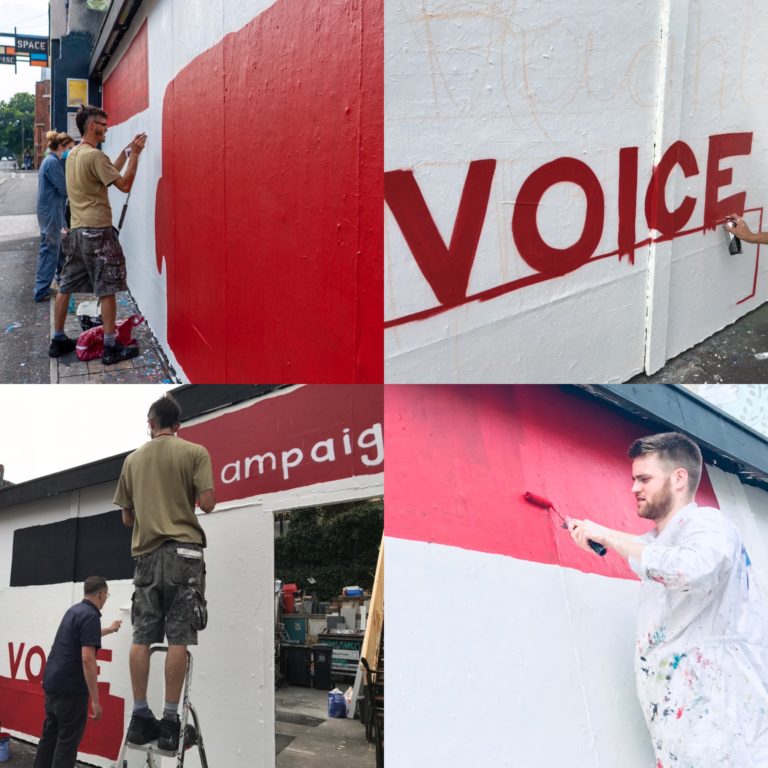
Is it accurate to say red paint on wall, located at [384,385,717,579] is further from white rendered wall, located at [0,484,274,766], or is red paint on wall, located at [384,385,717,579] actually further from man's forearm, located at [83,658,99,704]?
man's forearm, located at [83,658,99,704]

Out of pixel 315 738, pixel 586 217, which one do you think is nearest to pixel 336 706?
pixel 315 738

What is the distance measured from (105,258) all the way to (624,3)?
4055mm

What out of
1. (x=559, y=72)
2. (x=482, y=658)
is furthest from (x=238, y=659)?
(x=559, y=72)

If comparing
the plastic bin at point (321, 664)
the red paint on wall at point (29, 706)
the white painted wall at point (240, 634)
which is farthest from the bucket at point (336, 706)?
the red paint on wall at point (29, 706)

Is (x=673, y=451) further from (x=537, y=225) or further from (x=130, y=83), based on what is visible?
(x=130, y=83)

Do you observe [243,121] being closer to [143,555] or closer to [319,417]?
[319,417]

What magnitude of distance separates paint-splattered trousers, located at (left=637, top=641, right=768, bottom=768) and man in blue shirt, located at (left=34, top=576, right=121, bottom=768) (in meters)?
3.11

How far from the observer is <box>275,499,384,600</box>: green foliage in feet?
14.1

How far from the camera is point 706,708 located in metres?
2.86

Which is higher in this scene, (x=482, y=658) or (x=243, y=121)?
(x=243, y=121)

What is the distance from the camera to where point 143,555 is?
3688 mm

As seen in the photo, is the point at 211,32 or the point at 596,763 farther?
the point at 211,32

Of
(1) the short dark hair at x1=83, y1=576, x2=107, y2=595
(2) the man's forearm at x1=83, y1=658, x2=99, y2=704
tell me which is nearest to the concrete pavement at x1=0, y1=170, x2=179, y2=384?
(1) the short dark hair at x1=83, y1=576, x2=107, y2=595

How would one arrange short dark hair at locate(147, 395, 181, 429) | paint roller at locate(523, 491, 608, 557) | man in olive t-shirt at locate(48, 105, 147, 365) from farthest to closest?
man in olive t-shirt at locate(48, 105, 147, 365), short dark hair at locate(147, 395, 181, 429), paint roller at locate(523, 491, 608, 557)
